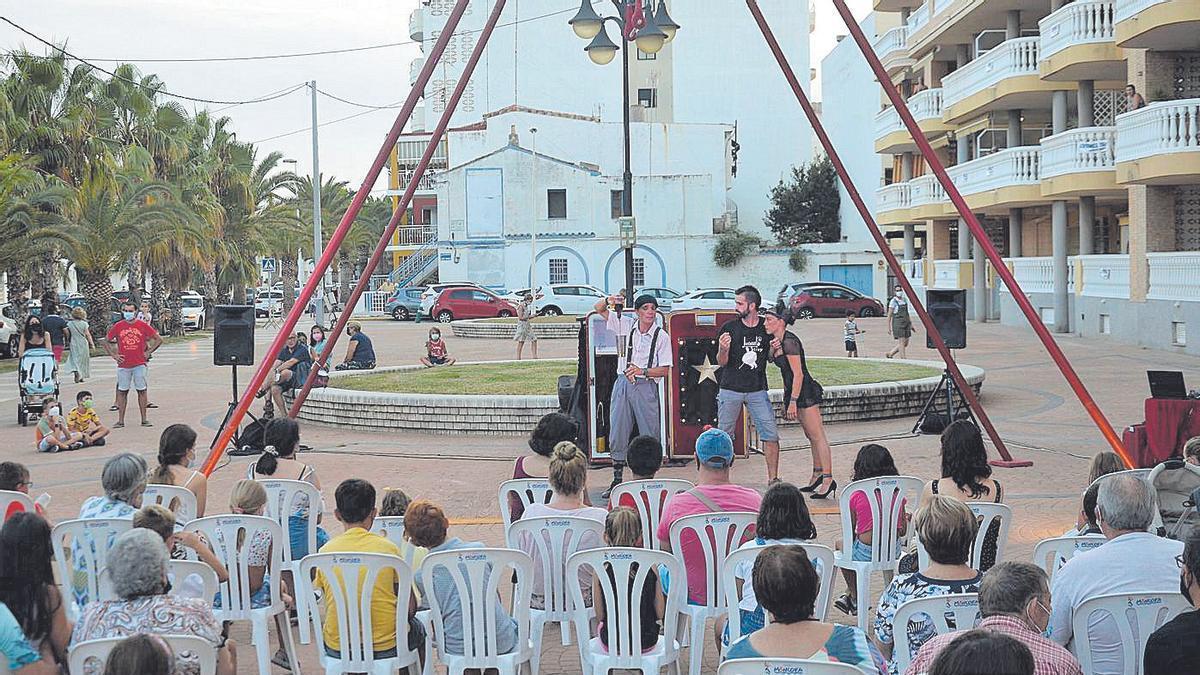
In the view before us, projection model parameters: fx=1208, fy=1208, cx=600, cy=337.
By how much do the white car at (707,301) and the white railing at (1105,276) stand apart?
16.4m

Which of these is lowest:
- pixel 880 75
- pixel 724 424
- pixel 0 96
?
pixel 724 424

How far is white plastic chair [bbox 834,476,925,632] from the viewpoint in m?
6.90

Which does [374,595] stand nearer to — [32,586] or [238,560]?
[238,560]

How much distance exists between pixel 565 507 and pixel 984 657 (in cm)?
369

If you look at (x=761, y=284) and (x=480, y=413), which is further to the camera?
(x=761, y=284)

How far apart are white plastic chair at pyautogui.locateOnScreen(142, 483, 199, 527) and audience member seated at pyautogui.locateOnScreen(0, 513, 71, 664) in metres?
2.19

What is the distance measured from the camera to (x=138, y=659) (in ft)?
11.9

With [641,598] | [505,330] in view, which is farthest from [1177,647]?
[505,330]

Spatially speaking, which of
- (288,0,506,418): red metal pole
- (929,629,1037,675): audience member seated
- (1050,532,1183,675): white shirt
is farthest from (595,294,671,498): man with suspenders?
(929,629,1037,675): audience member seated

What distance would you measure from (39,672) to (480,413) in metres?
11.3

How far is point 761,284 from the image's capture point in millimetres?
59531

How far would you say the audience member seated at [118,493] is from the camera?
21.6ft

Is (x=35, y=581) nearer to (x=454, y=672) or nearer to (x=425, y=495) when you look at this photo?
(x=454, y=672)

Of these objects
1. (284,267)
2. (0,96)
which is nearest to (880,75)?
(0,96)
